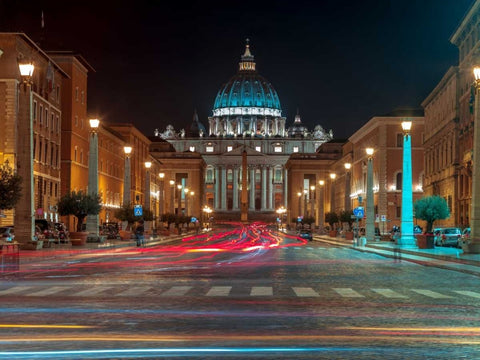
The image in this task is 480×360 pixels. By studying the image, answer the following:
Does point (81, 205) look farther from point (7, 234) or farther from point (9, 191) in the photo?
point (9, 191)

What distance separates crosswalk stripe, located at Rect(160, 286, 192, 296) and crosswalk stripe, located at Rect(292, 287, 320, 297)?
8.11 feet

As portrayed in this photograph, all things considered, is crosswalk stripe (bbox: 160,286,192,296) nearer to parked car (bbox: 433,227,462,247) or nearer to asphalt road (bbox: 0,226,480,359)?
asphalt road (bbox: 0,226,480,359)

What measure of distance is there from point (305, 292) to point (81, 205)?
44.1 meters

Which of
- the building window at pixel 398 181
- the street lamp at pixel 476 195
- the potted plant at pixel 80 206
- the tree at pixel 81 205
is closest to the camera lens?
the street lamp at pixel 476 195

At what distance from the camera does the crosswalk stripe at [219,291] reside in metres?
20.8

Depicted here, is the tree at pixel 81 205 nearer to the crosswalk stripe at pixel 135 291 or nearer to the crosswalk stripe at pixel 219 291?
the crosswalk stripe at pixel 135 291

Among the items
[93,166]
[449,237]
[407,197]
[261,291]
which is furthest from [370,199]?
[261,291]

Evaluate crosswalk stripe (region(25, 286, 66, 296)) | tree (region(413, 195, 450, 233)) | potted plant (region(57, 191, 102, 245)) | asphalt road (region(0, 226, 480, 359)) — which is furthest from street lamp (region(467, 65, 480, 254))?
tree (region(413, 195, 450, 233))

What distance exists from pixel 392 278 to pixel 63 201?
4245 cm

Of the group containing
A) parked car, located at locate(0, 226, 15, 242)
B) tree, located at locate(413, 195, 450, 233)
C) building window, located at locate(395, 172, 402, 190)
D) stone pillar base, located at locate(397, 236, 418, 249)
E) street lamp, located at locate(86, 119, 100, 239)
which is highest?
building window, located at locate(395, 172, 402, 190)

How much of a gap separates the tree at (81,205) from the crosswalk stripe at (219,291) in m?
38.4

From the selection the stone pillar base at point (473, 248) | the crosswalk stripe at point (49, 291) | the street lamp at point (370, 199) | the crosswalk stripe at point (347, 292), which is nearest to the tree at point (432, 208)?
the street lamp at point (370, 199)

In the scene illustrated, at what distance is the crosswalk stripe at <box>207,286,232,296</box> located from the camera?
2084 cm

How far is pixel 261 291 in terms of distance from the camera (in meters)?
21.8
